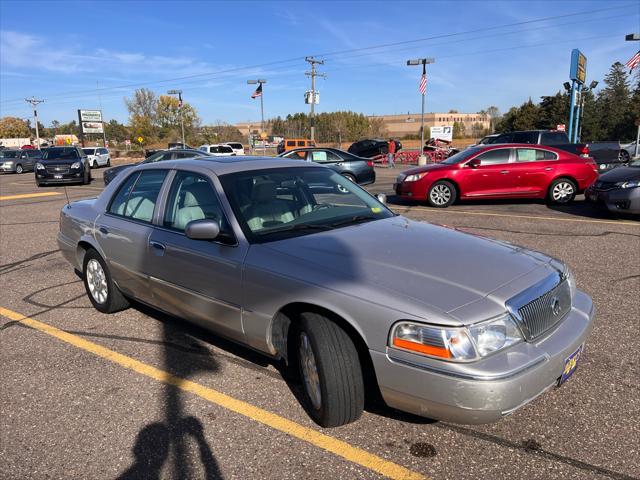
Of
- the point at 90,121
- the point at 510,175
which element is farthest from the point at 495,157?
the point at 90,121

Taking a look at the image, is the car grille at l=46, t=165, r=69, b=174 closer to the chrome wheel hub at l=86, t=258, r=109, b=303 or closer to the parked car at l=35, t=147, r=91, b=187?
the parked car at l=35, t=147, r=91, b=187

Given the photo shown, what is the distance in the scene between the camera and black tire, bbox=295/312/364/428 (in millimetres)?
2549

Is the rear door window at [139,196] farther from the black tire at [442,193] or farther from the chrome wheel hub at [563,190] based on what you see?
the chrome wheel hub at [563,190]

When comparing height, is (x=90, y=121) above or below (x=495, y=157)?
above

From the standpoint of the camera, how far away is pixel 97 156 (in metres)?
35.3

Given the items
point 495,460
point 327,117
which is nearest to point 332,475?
point 495,460

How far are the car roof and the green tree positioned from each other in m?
125

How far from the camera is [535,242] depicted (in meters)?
7.43

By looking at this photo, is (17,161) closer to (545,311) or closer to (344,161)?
(344,161)

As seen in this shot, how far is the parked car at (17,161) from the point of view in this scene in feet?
111

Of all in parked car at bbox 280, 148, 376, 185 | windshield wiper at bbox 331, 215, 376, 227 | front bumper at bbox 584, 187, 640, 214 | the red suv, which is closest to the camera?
windshield wiper at bbox 331, 215, 376, 227

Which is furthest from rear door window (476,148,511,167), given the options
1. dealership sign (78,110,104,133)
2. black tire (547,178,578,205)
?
dealership sign (78,110,104,133)

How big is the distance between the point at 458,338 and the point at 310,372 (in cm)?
93

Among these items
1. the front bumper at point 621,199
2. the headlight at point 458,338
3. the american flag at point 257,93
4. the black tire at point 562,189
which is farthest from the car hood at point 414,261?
the american flag at point 257,93
